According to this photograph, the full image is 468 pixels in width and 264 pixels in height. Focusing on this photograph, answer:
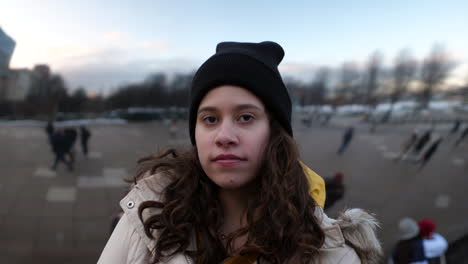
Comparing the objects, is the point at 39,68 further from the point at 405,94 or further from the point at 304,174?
the point at 405,94

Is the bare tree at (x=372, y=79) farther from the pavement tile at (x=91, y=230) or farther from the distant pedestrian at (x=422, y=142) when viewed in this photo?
the pavement tile at (x=91, y=230)

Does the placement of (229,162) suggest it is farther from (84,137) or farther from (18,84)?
(84,137)

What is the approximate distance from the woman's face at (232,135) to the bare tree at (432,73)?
27.1ft

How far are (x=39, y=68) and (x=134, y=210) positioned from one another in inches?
196

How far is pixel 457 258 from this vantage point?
21.1 feet

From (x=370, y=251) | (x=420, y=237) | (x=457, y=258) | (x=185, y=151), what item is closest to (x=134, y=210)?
(x=185, y=151)

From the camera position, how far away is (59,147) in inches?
230

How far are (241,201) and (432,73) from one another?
28.5ft

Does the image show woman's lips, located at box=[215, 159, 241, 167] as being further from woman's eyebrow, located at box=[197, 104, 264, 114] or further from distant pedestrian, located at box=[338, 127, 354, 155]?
distant pedestrian, located at box=[338, 127, 354, 155]

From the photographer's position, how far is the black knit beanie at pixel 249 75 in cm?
113

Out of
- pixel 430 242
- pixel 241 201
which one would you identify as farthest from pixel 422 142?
pixel 241 201

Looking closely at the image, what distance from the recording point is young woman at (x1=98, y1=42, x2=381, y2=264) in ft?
3.62

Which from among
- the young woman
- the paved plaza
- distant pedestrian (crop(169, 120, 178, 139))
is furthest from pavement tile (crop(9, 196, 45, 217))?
the young woman

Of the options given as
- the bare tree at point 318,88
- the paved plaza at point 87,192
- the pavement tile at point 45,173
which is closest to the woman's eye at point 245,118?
the paved plaza at point 87,192
